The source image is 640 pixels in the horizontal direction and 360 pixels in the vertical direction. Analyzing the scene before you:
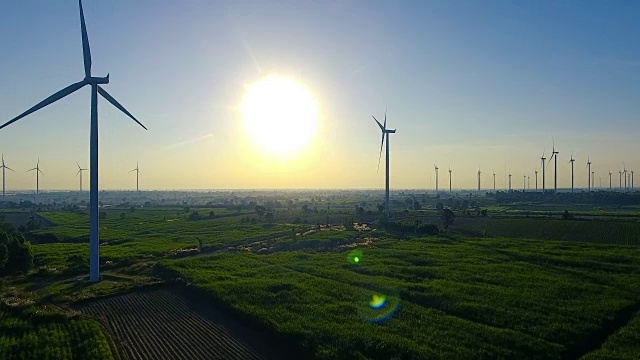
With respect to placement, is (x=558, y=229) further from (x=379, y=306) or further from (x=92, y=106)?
(x=92, y=106)

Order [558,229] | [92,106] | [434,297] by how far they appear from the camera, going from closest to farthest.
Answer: [434,297] < [92,106] < [558,229]

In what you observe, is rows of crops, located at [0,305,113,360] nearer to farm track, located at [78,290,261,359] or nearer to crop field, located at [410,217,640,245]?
farm track, located at [78,290,261,359]

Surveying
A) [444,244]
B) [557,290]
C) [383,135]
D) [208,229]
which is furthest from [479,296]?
[208,229]

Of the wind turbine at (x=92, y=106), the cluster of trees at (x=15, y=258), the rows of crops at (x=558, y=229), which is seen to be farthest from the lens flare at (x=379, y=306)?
the rows of crops at (x=558, y=229)

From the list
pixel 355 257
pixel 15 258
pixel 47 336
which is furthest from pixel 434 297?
pixel 15 258

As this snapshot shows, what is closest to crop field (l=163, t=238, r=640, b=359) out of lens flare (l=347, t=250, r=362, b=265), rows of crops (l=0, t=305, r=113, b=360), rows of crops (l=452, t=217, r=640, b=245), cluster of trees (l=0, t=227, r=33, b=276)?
lens flare (l=347, t=250, r=362, b=265)

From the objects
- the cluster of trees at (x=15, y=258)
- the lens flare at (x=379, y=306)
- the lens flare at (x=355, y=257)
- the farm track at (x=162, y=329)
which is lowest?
the farm track at (x=162, y=329)

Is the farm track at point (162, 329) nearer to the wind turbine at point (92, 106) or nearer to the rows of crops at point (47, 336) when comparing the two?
the rows of crops at point (47, 336)
